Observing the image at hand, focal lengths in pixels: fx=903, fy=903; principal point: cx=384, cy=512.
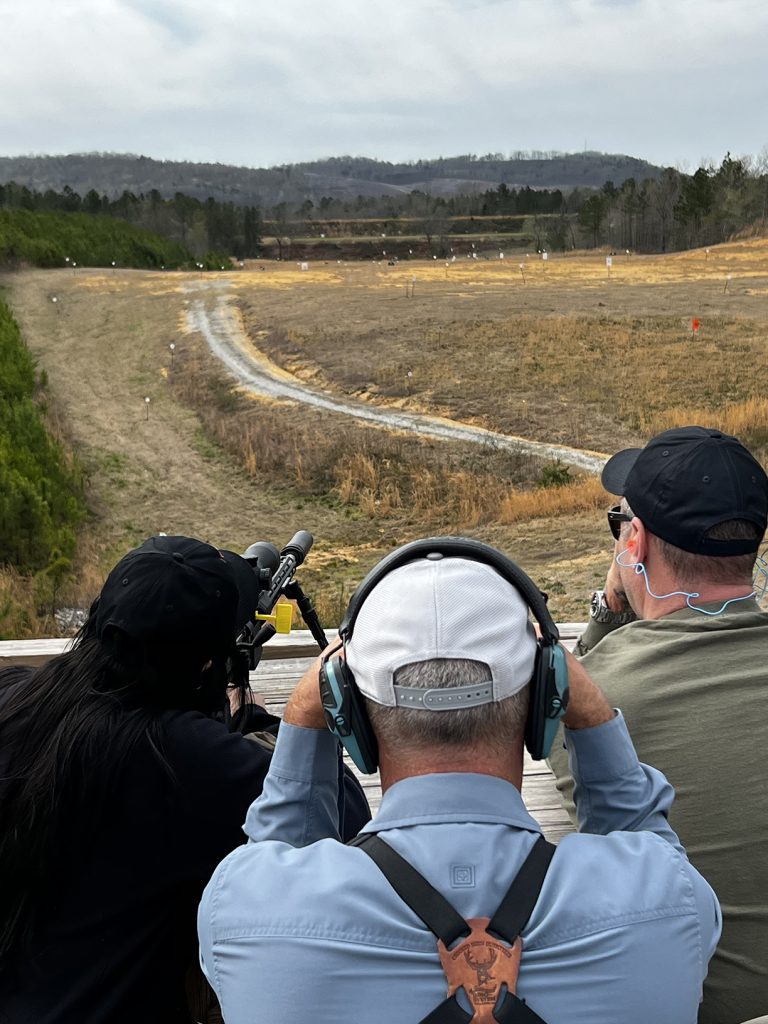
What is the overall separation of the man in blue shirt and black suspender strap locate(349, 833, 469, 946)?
0.03ft

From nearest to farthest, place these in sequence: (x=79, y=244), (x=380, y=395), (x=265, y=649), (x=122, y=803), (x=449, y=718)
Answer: (x=449, y=718) < (x=122, y=803) < (x=265, y=649) < (x=380, y=395) < (x=79, y=244)

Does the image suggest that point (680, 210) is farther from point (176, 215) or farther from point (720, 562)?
point (720, 562)

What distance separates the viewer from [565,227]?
84562 mm

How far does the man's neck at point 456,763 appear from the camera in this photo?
1044mm

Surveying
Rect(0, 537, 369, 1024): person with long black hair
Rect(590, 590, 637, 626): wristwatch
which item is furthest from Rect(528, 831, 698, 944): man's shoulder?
Rect(590, 590, 637, 626): wristwatch

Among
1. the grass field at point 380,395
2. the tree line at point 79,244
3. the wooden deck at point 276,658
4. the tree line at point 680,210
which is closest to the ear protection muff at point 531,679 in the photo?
the wooden deck at point 276,658

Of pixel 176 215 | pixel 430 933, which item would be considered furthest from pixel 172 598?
pixel 176 215

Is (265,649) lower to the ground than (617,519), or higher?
lower

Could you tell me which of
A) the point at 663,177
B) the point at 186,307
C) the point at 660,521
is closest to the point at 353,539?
the point at 660,521

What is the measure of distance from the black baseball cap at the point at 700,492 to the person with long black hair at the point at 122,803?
0.81 meters

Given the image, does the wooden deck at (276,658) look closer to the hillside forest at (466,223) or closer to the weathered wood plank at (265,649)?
the weathered wood plank at (265,649)

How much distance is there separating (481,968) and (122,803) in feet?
2.62

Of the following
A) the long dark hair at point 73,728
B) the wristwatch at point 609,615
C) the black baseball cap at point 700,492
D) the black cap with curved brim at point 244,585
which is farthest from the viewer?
the wristwatch at point 609,615

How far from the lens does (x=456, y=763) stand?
1043mm
